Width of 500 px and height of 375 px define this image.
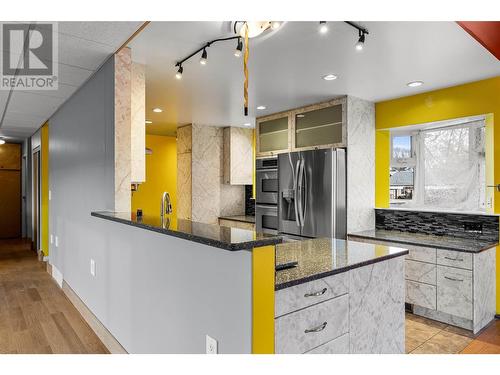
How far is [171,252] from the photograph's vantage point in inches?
69.8

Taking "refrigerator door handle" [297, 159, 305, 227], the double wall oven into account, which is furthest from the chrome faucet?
the double wall oven

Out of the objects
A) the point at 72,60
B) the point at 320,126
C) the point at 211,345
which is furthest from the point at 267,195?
the point at 211,345

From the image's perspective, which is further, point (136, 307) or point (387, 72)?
point (387, 72)

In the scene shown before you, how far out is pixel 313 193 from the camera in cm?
406

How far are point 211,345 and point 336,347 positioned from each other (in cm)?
63

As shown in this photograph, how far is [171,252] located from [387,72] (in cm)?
252

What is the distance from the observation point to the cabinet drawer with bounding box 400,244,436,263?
321 centimetres

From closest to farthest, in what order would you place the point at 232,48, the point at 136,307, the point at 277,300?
the point at 277,300 < the point at 136,307 < the point at 232,48

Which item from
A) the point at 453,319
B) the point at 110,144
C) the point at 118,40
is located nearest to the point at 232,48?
the point at 118,40

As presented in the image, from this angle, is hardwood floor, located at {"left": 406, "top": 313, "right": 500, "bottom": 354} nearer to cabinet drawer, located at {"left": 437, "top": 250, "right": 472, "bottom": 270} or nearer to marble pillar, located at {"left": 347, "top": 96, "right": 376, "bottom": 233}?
cabinet drawer, located at {"left": 437, "top": 250, "right": 472, "bottom": 270}

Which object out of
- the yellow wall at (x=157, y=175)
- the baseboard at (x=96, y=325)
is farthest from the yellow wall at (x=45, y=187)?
the baseboard at (x=96, y=325)

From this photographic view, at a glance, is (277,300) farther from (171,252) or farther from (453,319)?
(453,319)

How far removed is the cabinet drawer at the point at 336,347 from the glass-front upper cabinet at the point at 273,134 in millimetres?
3211

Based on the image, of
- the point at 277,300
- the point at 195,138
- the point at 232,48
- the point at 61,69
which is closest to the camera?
the point at 277,300
